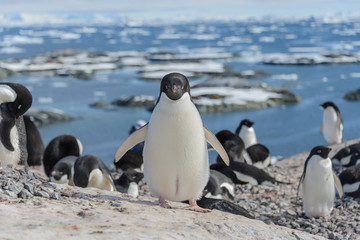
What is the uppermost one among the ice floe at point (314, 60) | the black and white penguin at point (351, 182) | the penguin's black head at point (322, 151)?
the ice floe at point (314, 60)

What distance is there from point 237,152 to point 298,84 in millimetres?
15010

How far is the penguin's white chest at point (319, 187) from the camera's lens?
5070 millimetres

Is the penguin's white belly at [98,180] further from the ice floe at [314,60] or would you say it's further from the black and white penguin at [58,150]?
the ice floe at [314,60]

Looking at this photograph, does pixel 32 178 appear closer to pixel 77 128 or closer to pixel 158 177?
pixel 158 177

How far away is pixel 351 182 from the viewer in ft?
19.7

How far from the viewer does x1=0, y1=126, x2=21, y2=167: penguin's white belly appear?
4562 mm

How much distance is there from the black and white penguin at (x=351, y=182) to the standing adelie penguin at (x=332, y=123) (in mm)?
3769

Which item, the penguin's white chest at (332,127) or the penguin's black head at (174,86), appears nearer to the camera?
the penguin's black head at (174,86)

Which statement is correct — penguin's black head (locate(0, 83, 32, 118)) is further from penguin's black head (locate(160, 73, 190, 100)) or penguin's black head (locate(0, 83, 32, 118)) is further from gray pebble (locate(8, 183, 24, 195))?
penguin's black head (locate(160, 73, 190, 100))

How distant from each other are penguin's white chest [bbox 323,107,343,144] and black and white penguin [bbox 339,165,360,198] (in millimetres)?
3766

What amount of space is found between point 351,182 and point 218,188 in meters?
1.73

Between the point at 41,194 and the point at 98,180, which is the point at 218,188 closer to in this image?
the point at 98,180

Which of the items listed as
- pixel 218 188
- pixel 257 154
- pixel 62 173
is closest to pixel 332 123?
pixel 257 154

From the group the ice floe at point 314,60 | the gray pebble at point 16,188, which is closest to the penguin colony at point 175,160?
the gray pebble at point 16,188
